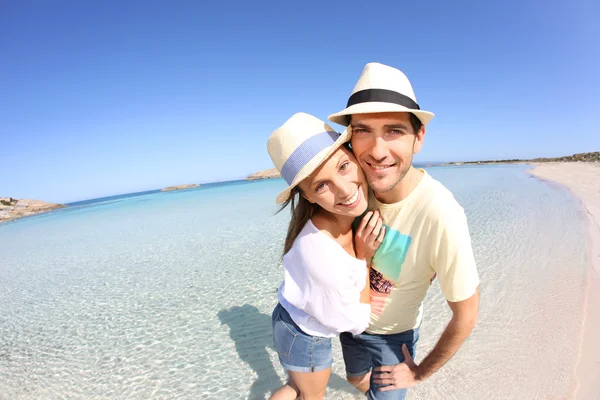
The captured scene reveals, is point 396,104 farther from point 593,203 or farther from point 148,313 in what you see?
point 593,203

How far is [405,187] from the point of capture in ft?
6.16

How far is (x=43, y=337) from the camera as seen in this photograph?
5301mm

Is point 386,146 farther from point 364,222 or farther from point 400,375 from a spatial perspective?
point 400,375

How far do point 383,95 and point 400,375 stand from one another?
6.00 feet

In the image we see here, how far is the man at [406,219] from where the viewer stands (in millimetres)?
1679

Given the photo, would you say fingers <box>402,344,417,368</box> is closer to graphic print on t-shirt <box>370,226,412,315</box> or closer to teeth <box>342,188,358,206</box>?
graphic print on t-shirt <box>370,226,412,315</box>

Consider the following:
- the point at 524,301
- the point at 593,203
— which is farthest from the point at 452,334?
the point at 593,203

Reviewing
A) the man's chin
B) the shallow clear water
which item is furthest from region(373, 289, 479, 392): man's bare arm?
the shallow clear water

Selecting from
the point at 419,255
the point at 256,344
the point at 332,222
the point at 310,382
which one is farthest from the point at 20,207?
the point at 419,255

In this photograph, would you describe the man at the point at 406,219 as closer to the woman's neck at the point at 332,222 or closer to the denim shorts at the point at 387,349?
the denim shorts at the point at 387,349

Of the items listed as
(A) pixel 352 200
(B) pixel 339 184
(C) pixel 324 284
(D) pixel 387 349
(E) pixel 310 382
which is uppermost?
(B) pixel 339 184

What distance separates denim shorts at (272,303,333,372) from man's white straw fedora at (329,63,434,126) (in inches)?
59.5

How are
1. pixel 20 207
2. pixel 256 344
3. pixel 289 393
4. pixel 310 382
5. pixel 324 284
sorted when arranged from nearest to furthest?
pixel 324 284
pixel 310 382
pixel 289 393
pixel 256 344
pixel 20 207

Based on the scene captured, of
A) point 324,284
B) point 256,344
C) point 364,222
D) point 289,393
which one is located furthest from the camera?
point 256,344
